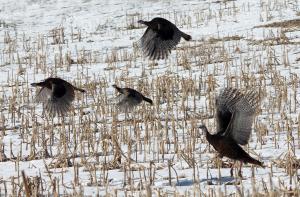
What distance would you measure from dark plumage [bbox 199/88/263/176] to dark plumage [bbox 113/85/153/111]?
7.45 ft

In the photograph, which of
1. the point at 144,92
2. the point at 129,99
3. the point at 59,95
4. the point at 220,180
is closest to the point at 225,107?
the point at 220,180

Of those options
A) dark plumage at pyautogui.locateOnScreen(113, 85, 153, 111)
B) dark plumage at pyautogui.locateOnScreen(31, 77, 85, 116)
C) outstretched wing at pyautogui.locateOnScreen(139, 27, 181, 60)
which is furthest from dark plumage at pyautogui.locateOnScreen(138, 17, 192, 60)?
dark plumage at pyautogui.locateOnScreen(31, 77, 85, 116)

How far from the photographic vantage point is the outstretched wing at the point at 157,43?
24.8 feet

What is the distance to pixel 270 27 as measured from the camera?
547 inches

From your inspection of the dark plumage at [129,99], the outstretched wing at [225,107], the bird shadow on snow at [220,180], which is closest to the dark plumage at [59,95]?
the dark plumage at [129,99]

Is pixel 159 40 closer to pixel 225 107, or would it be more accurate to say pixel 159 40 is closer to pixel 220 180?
pixel 225 107

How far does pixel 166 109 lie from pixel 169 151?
213 cm

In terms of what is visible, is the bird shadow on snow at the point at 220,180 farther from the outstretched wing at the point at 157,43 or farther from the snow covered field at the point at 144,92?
the outstretched wing at the point at 157,43

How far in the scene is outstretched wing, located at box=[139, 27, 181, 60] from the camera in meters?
7.57

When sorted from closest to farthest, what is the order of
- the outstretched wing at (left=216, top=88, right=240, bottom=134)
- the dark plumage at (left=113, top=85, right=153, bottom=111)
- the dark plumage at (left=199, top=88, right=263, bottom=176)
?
the dark plumage at (left=199, top=88, right=263, bottom=176)
the outstretched wing at (left=216, top=88, right=240, bottom=134)
the dark plumage at (left=113, top=85, right=153, bottom=111)

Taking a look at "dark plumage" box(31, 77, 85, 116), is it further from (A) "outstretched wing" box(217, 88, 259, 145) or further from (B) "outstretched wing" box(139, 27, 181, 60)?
(A) "outstretched wing" box(217, 88, 259, 145)

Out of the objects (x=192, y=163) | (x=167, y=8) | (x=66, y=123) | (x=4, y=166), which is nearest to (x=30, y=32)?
(x=167, y=8)

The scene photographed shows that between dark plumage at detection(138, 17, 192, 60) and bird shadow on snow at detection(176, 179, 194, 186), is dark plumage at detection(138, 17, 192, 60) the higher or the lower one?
the higher one

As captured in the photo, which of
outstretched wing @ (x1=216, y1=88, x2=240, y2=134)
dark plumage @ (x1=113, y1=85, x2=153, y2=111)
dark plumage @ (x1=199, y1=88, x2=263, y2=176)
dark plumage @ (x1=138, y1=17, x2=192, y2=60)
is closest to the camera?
dark plumage @ (x1=199, y1=88, x2=263, y2=176)
